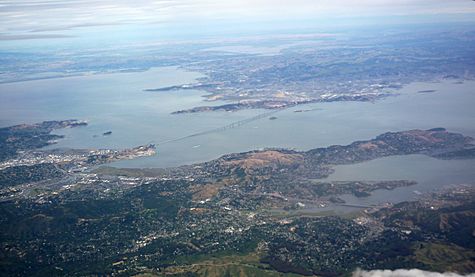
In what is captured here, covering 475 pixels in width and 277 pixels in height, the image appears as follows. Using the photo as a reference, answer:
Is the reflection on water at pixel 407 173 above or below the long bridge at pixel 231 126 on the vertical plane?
above

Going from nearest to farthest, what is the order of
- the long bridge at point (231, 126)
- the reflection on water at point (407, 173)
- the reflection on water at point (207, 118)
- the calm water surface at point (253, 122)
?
1. the reflection on water at point (407, 173)
2. the calm water surface at point (253, 122)
3. the reflection on water at point (207, 118)
4. the long bridge at point (231, 126)

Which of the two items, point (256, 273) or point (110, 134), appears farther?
point (110, 134)

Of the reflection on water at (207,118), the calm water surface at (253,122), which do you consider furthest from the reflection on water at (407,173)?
the reflection on water at (207,118)

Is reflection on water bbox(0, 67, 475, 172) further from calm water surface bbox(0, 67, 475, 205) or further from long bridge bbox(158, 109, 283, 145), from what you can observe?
long bridge bbox(158, 109, 283, 145)

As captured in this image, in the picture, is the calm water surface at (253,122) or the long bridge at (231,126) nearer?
the calm water surface at (253,122)

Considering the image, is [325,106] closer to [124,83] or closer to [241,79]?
[241,79]

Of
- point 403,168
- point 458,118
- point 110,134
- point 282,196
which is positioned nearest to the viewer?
point 282,196

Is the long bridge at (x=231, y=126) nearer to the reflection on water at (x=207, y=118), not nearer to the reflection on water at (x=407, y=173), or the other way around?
the reflection on water at (x=207, y=118)

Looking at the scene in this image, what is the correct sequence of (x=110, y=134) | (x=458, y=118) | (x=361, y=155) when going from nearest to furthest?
(x=361, y=155), (x=458, y=118), (x=110, y=134)

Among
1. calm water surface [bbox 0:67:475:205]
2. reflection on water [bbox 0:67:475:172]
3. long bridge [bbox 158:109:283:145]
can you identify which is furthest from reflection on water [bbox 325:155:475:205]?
long bridge [bbox 158:109:283:145]

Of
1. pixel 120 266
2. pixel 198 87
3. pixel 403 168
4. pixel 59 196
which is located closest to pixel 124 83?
pixel 198 87

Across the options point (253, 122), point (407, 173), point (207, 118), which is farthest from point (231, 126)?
point (407, 173)
